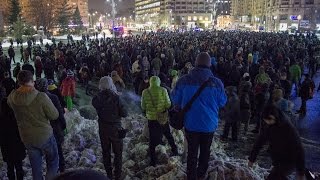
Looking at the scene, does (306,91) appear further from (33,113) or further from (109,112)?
(33,113)

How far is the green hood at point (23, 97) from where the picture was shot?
489cm

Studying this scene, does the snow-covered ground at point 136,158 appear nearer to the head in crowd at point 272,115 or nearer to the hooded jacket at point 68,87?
the hooded jacket at point 68,87

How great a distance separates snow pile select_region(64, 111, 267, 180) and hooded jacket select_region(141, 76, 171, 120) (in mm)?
996

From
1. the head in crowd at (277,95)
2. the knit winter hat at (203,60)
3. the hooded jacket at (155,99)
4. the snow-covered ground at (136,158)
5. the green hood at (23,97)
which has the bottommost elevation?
the snow-covered ground at (136,158)

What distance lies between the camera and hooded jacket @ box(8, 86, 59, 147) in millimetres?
4918

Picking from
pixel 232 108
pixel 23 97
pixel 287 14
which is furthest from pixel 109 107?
pixel 287 14

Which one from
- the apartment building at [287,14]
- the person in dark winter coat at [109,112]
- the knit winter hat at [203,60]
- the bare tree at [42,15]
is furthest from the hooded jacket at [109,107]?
the apartment building at [287,14]

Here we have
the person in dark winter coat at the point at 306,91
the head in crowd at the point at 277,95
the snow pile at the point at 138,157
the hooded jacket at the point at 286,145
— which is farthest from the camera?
the person in dark winter coat at the point at 306,91

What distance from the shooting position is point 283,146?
15.2 feet

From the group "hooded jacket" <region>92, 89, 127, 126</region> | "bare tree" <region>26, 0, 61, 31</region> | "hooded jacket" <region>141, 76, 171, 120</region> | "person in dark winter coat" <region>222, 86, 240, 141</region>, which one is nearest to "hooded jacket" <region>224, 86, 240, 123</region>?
"person in dark winter coat" <region>222, 86, 240, 141</region>

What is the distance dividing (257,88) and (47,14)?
76765 millimetres

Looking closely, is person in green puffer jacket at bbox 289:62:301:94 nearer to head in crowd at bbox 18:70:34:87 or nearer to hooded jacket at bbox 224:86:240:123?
hooded jacket at bbox 224:86:240:123

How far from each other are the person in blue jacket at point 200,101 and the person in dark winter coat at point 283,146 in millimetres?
768

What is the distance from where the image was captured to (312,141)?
10.1 meters
